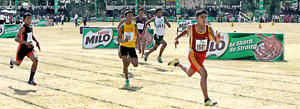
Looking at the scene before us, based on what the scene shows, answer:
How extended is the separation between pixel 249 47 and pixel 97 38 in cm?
780

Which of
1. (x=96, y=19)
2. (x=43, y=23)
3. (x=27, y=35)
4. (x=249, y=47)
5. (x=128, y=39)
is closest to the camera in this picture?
(x=27, y=35)

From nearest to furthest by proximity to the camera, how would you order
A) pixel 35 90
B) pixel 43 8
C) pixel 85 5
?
pixel 35 90 < pixel 43 8 < pixel 85 5

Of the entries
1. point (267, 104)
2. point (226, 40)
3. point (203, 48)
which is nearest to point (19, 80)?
point (203, 48)

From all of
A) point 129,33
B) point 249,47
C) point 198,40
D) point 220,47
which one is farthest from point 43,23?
point 198,40

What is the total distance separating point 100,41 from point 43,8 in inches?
2580

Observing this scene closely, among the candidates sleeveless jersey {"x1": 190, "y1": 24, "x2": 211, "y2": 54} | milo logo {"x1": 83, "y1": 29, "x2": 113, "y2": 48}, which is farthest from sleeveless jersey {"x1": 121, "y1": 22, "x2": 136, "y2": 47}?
milo logo {"x1": 83, "y1": 29, "x2": 113, "y2": 48}

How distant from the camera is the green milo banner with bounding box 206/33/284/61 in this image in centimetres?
1488

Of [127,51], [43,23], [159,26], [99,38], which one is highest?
[159,26]

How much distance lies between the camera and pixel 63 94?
8.56 m

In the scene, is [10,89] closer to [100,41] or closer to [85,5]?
[100,41]

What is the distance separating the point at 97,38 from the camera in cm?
1973

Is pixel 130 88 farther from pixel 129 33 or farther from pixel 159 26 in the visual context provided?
pixel 159 26

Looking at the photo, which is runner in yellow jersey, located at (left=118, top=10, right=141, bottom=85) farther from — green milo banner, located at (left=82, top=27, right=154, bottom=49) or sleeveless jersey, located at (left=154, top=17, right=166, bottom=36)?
green milo banner, located at (left=82, top=27, right=154, bottom=49)

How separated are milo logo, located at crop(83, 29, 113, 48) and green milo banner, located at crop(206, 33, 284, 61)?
246 inches
